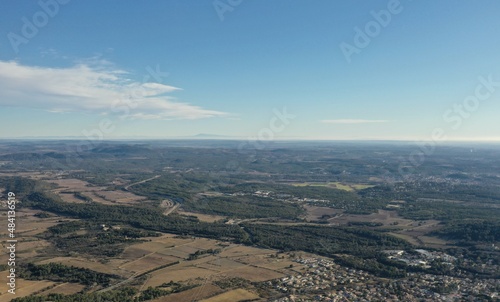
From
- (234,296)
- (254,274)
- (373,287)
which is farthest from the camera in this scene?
(254,274)

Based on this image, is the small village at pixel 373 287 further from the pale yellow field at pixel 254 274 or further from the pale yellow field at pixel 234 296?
the pale yellow field at pixel 234 296

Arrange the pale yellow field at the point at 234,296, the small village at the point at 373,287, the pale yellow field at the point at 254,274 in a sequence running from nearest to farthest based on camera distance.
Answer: the pale yellow field at the point at 234,296
the small village at the point at 373,287
the pale yellow field at the point at 254,274

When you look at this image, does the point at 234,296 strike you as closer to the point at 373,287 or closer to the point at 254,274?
the point at 254,274

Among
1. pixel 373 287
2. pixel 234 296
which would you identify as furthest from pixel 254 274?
pixel 373 287

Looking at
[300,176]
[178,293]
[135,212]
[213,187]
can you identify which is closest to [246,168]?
[300,176]

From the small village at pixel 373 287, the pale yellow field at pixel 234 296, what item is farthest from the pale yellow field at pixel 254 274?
the pale yellow field at pixel 234 296

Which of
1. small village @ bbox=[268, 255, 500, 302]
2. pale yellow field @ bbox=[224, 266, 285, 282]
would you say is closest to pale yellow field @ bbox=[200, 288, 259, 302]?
small village @ bbox=[268, 255, 500, 302]

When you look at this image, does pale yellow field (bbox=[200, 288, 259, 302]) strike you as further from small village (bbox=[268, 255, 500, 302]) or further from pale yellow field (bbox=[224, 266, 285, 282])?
pale yellow field (bbox=[224, 266, 285, 282])

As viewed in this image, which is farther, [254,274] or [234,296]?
[254,274]

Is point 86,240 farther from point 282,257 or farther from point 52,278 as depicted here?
point 282,257
